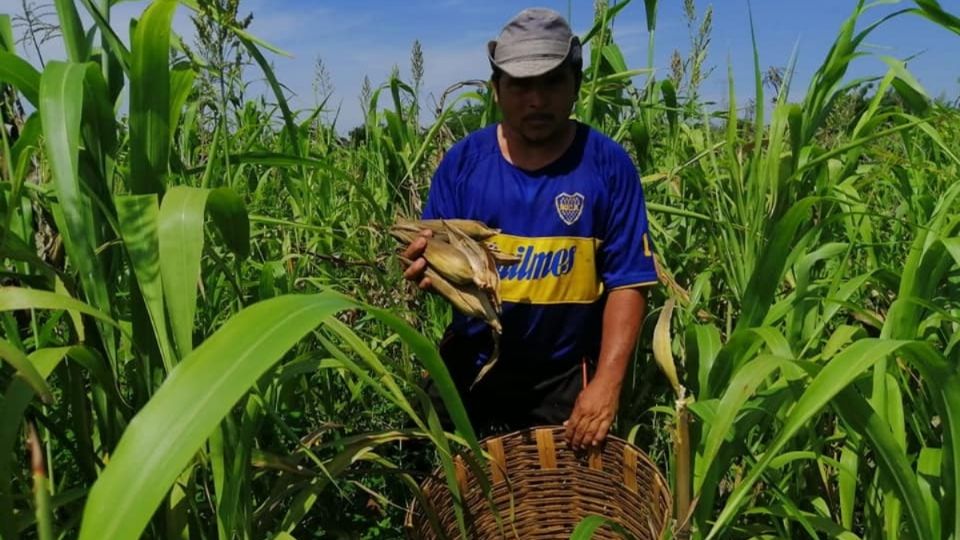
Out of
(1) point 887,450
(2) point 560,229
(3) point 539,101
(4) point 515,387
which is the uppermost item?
(3) point 539,101

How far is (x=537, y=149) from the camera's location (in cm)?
171

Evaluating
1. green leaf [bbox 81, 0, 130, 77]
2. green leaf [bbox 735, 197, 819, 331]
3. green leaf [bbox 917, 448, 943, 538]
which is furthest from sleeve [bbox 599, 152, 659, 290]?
green leaf [bbox 81, 0, 130, 77]

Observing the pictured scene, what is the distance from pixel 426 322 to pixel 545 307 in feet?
1.64

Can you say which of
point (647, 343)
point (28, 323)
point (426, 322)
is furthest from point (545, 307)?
point (28, 323)

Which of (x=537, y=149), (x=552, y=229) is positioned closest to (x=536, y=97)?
(x=537, y=149)

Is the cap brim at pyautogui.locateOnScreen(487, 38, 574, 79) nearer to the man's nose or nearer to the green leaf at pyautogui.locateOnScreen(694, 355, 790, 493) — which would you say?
the man's nose

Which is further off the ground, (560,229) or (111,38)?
(111,38)

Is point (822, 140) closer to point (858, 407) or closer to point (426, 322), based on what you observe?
point (426, 322)

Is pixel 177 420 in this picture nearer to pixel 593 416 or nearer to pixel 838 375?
pixel 838 375

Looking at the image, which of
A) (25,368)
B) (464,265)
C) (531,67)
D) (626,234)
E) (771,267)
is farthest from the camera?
(626,234)

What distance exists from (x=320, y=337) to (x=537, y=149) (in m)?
0.93

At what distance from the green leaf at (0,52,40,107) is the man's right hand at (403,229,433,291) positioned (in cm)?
67

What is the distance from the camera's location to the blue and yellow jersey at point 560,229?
5.48ft

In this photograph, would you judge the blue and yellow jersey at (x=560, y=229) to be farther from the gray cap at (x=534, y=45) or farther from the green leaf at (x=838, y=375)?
the green leaf at (x=838, y=375)
